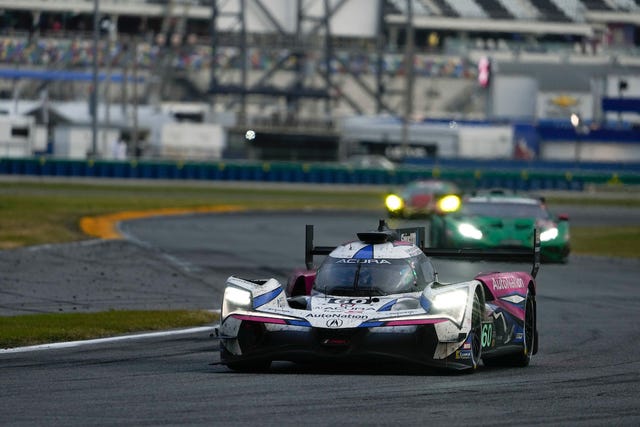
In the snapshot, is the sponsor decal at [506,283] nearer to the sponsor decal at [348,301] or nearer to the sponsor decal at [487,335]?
the sponsor decal at [487,335]

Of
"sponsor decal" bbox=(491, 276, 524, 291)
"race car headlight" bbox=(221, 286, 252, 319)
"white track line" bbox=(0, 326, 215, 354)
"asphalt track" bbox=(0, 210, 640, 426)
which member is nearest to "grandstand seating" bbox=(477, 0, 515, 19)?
"asphalt track" bbox=(0, 210, 640, 426)

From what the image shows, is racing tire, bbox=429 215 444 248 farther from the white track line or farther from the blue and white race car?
the blue and white race car

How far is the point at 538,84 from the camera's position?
9431 centimetres

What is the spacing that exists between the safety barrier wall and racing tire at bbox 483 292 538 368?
163ft

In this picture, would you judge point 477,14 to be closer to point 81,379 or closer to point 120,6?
point 120,6

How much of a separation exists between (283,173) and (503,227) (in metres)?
38.8

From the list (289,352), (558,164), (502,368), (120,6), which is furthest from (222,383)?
(120,6)

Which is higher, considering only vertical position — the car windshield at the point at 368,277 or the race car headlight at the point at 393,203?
the race car headlight at the point at 393,203

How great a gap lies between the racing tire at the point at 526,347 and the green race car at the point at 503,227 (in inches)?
509

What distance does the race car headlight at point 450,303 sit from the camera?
12414 mm

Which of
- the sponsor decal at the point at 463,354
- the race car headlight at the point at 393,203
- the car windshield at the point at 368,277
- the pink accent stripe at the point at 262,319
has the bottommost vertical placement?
the sponsor decal at the point at 463,354

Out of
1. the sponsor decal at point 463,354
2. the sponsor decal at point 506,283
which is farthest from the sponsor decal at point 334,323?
the sponsor decal at point 506,283

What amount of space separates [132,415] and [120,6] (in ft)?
318

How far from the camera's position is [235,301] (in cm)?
1285
